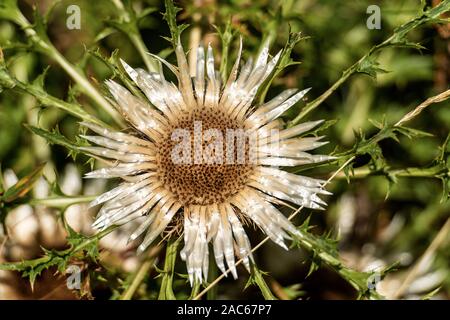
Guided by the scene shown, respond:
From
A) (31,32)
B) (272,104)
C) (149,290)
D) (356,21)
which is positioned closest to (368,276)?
(272,104)

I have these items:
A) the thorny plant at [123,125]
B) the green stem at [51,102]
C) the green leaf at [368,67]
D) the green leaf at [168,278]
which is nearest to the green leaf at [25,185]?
the thorny plant at [123,125]

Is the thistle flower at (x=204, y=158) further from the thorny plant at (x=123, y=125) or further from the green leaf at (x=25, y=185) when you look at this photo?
the green leaf at (x=25, y=185)

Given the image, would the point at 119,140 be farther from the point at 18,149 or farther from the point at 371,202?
the point at 371,202

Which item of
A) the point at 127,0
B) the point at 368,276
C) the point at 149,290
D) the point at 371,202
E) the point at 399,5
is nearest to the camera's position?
the point at 368,276

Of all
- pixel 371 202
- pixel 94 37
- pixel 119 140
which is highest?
pixel 94 37

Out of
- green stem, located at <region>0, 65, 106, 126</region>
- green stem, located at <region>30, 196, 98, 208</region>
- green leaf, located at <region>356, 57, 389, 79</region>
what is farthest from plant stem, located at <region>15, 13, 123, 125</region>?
green leaf, located at <region>356, 57, 389, 79</region>

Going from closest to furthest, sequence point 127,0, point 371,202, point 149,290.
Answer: point 127,0 → point 149,290 → point 371,202

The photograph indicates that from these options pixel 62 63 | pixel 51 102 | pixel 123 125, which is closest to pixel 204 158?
pixel 123 125

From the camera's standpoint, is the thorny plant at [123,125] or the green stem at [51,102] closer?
the thorny plant at [123,125]
